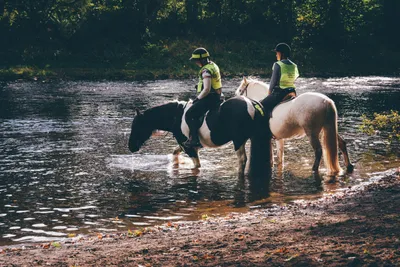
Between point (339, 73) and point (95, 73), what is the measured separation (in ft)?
58.5

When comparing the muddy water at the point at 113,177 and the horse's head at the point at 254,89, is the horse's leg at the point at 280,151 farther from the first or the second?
the horse's head at the point at 254,89

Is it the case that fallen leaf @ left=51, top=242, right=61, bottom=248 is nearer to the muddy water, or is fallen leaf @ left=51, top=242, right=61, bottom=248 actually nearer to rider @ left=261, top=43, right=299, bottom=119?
the muddy water

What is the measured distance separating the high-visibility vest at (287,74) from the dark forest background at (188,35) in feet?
103

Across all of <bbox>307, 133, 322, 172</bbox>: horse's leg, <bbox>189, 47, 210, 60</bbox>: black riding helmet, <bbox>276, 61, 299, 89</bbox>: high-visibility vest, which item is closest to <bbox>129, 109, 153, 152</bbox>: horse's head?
<bbox>189, 47, 210, 60</bbox>: black riding helmet

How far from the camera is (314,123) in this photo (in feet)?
42.1

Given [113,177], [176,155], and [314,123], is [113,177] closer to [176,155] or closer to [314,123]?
[176,155]

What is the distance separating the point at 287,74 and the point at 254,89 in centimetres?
166

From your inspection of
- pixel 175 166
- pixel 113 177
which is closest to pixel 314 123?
pixel 175 166

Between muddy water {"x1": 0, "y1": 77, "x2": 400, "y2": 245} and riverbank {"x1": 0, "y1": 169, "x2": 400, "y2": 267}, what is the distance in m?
1.12

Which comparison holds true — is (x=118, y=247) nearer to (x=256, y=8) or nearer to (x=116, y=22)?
(x=116, y=22)

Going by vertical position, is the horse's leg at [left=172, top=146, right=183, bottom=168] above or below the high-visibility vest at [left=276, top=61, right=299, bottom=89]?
below

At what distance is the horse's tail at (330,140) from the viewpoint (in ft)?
41.4

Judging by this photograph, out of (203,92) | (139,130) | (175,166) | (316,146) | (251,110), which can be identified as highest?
(203,92)

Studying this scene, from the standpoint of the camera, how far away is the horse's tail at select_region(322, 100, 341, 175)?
41.4 ft
